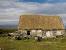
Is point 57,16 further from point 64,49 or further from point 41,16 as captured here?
point 64,49

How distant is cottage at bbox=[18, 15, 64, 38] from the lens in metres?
41.3

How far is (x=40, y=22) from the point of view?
43031 mm

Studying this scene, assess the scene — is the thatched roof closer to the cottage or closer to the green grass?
the cottage

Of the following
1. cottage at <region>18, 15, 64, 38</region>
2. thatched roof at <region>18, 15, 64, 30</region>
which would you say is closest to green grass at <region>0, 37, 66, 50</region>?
cottage at <region>18, 15, 64, 38</region>

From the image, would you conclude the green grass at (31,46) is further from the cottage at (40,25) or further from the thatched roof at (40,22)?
the thatched roof at (40,22)

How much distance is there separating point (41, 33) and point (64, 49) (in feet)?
66.7

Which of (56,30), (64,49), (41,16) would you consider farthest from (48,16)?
(64,49)

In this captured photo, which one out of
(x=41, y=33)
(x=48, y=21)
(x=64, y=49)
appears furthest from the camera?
(x=48, y=21)

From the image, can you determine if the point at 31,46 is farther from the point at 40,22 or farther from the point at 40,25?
the point at 40,22

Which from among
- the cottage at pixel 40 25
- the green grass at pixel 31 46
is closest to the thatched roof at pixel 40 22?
the cottage at pixel 40 25

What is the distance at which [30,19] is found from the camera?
4406 centimetres

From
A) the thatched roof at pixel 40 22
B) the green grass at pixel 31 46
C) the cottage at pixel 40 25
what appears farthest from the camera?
the thatched roof at pixel 40 22

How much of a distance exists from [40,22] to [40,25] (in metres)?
1.10

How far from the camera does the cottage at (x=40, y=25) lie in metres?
41.3
